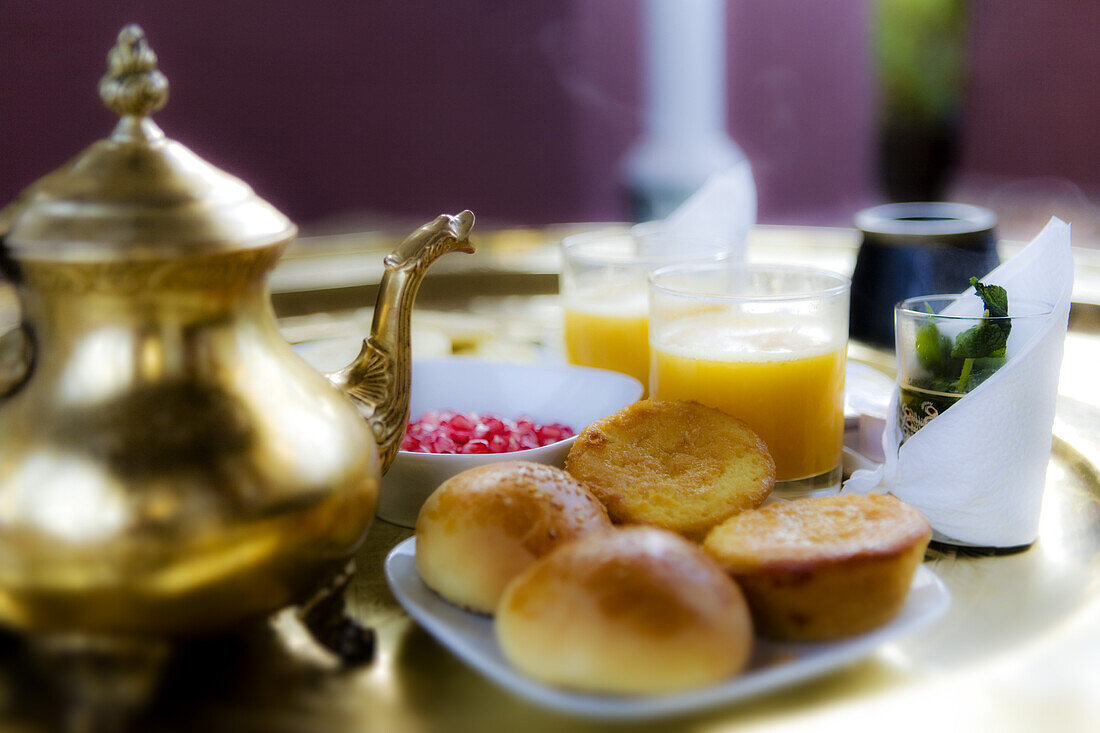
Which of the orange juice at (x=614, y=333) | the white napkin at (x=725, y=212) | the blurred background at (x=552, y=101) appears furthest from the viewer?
the blurred background at (x=552, y=101)

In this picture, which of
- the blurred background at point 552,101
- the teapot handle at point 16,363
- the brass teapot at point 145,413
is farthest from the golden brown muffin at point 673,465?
the blurred background at point 552,101

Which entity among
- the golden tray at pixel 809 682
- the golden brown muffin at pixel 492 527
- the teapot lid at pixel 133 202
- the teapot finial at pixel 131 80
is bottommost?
the golden tray at pixel 809 682

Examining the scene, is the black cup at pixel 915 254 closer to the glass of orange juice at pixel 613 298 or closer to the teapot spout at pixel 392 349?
the glass of orange juice at pixel 613 298

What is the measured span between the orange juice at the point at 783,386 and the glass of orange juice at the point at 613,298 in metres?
0.25

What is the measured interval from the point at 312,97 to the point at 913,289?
7.59ft

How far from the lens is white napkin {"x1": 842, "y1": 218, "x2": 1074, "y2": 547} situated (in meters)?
0.76

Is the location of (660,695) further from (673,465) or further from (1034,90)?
(1034,90)

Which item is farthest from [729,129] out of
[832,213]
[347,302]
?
[347,302]

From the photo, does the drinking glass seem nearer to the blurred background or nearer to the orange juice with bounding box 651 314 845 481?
the orange juice with bounding box 651 314 845 481

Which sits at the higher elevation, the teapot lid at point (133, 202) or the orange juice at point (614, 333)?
the teapot lid at point (133, 202)

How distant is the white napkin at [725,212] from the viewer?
1335 millimetres

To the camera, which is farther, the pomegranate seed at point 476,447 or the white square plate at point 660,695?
the pomegranate seed at point 476,447

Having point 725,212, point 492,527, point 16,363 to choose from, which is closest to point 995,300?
point 492,527

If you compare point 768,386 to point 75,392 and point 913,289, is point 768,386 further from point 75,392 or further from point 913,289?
point 75,392
